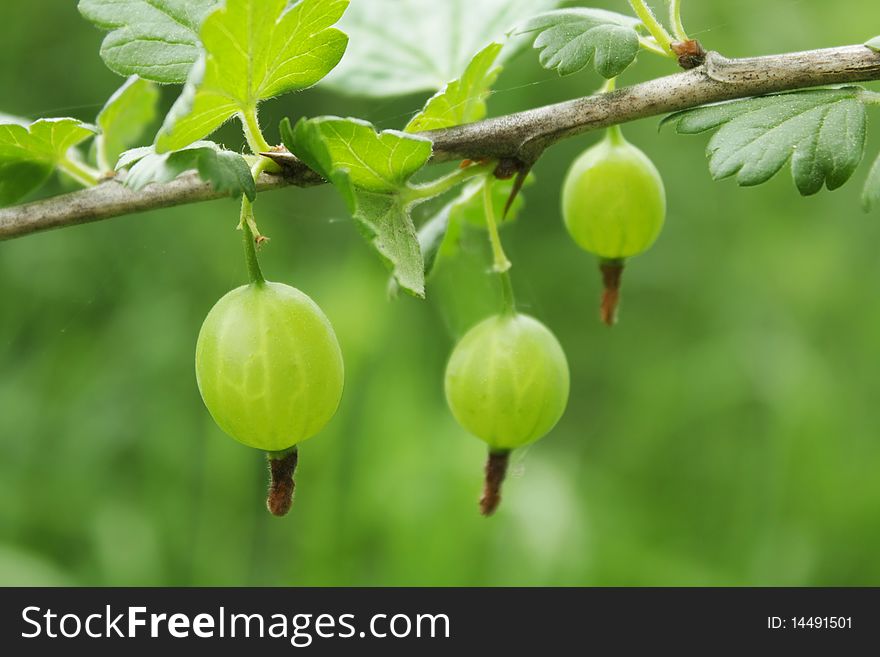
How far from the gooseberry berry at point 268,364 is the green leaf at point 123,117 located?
388mm

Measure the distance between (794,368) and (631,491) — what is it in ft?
1.94

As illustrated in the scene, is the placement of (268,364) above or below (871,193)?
below

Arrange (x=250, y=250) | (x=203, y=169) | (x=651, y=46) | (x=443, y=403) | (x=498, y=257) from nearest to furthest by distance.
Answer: (x=203, y=169) < (x=250, y=250) < (x=651, y=46) < (x=498, y=257) < (x=443, y=403)

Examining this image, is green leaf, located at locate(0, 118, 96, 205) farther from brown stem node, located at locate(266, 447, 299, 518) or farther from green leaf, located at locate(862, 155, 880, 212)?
green leaf, located at locate(862, 155, 880, 212)

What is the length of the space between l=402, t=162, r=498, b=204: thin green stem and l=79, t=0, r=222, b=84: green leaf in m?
0.27

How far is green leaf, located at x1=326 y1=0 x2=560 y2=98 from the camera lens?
1342 millimetres

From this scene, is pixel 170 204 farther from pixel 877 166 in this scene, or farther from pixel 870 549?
pixel 870 549

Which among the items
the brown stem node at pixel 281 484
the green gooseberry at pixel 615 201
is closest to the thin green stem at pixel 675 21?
the green gooseberry at pixel 615 201

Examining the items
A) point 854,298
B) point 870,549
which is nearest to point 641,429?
point 870,549

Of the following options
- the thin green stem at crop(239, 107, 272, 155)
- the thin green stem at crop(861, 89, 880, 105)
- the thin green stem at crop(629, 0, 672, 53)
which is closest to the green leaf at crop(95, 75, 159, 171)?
the thin green stem at crop(239, 107, 272, 155)

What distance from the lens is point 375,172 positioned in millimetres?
914

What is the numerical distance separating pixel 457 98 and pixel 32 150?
48cm

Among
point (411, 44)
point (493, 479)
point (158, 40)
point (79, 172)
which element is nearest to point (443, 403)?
point (411, 44)

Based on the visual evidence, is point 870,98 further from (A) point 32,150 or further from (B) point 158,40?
(A) point 32,150
